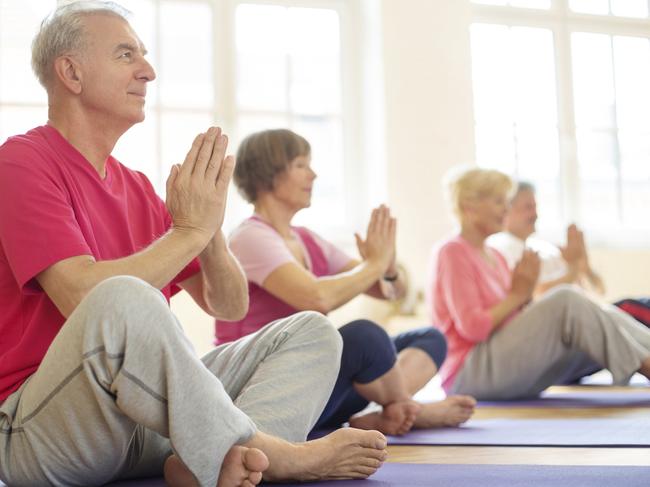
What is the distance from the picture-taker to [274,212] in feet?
8.14

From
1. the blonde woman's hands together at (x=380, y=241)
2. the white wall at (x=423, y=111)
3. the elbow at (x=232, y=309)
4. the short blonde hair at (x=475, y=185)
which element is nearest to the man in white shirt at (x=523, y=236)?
the short blonde hair at (x=475, y=185)

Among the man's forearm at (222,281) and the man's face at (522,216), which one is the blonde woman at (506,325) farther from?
the man's forearm at (222,281)

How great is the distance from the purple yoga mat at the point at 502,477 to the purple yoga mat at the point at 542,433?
36 cm

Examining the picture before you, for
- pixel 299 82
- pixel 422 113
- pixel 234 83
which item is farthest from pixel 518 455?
pixel 299 82

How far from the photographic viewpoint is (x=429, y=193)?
4.97 meters

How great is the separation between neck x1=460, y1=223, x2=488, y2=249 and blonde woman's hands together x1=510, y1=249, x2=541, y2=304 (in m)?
0.28

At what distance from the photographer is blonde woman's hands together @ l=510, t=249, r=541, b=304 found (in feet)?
9.64

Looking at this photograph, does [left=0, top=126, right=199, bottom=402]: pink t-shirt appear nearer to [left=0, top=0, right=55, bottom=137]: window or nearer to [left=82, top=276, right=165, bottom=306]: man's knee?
[left=82, top=276, right=165, bottom=306]: man's knee

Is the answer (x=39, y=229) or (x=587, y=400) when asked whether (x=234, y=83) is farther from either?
(x=39, y=229)

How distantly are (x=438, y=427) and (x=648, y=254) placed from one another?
3618mm

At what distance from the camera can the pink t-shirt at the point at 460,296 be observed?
2.95 metres

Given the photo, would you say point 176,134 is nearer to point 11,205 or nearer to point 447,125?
point 447,125

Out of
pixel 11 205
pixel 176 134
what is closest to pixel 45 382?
pixel 11 205

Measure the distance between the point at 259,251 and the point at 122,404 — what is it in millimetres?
→ 1048
